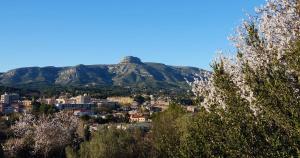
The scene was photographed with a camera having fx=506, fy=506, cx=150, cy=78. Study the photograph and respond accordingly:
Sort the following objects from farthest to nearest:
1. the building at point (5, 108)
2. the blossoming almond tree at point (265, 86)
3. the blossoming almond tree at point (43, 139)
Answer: the building at point (5, 108)
the blossoming almond tree at point (43, 139)
the blossoming almond tree at point (265, 86)

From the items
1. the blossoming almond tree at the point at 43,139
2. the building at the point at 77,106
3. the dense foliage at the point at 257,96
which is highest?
the dense foliage at the point at 257,96

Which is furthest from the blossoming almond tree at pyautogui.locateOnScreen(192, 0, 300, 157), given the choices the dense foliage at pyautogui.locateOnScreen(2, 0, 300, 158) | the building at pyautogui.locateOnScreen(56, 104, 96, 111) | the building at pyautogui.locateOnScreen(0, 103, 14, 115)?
the building at pyautogui.locateOnScreen(56, 104, 96, 111)

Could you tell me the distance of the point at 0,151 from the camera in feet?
152

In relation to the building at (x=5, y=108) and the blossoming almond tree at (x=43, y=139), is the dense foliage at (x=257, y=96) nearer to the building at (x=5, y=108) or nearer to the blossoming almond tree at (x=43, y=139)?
the blossoming almond tree at (x=43, y=139)

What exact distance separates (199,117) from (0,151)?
34.6m

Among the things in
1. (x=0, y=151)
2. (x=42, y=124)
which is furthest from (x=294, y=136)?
(x=42, y=124)

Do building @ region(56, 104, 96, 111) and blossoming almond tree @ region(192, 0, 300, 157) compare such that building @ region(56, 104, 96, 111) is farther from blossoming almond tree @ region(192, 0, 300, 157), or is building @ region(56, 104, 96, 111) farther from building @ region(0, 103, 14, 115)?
blossoming almond tree @ region(192, 0, 300, 157)

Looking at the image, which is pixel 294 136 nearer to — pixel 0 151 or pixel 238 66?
pixel 238 66

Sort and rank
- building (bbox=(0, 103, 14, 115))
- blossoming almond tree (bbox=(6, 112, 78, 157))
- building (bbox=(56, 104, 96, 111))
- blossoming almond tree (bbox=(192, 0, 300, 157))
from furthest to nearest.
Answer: building (bbox=(56, 104, 96, 111))
building (bbox=(0, 103, 14, 115))
blossoming almond tree (bbox=(6, 112, 78, 157))
blossoming almond tree (bbox=(192, 0, 300, 157))

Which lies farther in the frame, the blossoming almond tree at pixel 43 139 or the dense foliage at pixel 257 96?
the blossoming almond tree at pixel 43 139

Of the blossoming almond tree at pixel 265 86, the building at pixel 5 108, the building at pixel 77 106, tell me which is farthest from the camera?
the building at pixel 77 106

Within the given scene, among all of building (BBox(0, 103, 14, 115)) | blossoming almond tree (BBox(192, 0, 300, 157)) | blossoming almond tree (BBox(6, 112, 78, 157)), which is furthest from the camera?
building (BBox(0, 103, 14, 115))

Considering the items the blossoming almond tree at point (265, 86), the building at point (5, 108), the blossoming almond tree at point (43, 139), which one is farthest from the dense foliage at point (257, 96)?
the building at point (5, 108)

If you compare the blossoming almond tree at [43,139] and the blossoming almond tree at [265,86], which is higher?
the blossoming almond tree at [265,86]
